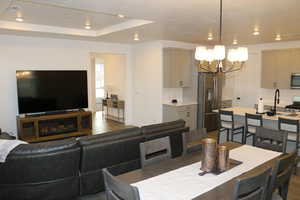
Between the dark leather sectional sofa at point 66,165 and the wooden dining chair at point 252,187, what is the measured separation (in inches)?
77.0

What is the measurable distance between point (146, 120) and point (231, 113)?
10.2 feet

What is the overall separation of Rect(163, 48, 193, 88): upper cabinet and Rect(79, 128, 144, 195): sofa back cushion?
3.60 m

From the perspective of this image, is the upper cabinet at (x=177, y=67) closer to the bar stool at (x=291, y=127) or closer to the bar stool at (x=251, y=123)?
the bar stool at (x=251, y=123)

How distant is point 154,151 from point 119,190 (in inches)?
41.2

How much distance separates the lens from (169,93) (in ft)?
24.3

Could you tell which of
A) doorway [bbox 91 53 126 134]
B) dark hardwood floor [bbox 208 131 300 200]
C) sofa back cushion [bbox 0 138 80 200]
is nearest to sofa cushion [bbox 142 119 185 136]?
sofa back cushion [bbox 0 138 80 200]

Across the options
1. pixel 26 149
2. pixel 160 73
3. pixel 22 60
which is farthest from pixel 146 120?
Answer: pixel 26 149

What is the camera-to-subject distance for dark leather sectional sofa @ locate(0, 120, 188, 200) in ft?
8.93

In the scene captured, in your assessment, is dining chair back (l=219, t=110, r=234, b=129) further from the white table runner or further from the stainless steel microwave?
the stainless steel microwave

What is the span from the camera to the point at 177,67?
711cm

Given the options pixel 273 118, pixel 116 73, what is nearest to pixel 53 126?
pixel 116 73

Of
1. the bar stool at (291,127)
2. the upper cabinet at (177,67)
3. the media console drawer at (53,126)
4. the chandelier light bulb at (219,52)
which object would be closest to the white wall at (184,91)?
the upper cabinet at (177,67)

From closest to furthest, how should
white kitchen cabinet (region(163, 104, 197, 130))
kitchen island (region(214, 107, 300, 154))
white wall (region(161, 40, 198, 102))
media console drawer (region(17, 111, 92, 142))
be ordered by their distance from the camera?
kitchen island (region(214, 107, 300, 154)) < media console drawer (region(17, 111, 92, 142)) < white kitchen cabinet (region(163, 104, 197, 130)) < white wall (region(161, 40, 198, 102))

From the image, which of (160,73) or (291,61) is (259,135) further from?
(291,61)
